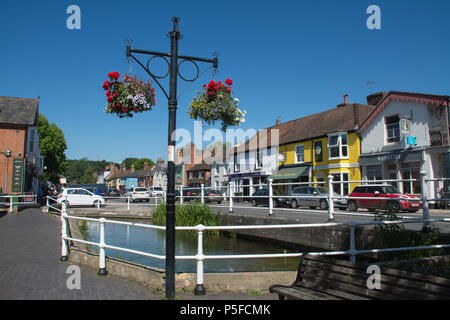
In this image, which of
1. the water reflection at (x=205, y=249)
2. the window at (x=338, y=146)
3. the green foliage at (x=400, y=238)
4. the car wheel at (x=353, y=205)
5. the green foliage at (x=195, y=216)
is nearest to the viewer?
the green foliage at (x=400, y=238)

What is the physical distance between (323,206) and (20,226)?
49.0ft

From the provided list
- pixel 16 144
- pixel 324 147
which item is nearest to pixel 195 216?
pixel 324 147

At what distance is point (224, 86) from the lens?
6.30 metres

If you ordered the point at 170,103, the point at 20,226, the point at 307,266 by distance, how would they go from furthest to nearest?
the point at 20,226, the point at 170,103, the point at 307,266

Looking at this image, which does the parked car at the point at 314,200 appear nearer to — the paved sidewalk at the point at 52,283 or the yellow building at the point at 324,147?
the yellow building at the point at 324,147

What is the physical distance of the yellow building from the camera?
29000 mm

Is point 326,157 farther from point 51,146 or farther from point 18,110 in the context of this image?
point 51,146

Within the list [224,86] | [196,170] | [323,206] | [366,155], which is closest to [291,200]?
[323,206]

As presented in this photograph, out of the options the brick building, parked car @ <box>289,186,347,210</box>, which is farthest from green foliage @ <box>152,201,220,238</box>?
the brick building

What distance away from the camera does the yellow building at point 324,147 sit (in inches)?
1142

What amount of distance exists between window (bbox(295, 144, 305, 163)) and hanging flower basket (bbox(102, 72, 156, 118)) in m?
29.7

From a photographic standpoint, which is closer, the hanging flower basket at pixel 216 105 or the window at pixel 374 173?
the hanging flower basket at pixel 216 105

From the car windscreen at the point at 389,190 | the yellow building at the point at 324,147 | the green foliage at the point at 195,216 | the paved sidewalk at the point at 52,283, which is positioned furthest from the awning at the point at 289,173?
the paved sidewalk at the point at 52,283
